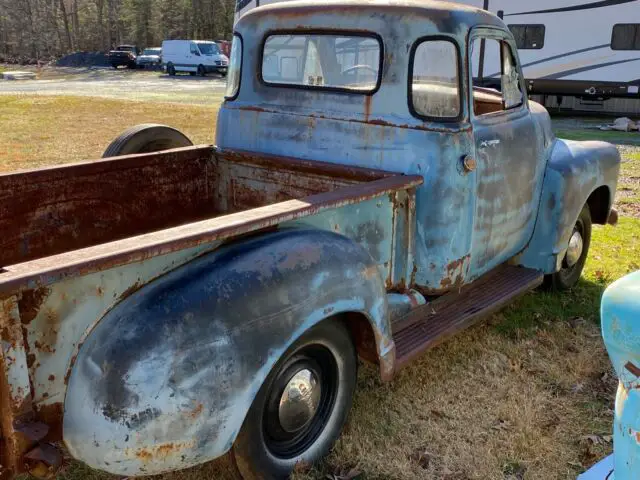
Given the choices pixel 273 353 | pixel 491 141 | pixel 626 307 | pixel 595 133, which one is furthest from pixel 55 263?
pixel 595 133

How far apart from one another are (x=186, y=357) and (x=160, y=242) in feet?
1.20

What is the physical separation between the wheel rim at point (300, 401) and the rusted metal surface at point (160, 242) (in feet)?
1.89

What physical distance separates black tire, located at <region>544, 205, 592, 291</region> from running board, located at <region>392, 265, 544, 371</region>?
0.51 m

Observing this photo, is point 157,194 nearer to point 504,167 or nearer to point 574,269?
point 504,167

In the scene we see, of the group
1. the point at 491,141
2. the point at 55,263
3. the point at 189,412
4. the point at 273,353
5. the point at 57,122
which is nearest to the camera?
the point at 55,263

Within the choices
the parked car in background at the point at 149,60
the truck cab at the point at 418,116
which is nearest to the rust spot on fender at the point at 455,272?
the truck cab at the point at 418,116

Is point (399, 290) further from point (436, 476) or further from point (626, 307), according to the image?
point (626, 307)

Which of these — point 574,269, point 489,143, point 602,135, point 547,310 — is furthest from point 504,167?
point 602,135

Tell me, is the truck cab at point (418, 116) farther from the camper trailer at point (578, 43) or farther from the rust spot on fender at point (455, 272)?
the camper trailer at point (578, 43)

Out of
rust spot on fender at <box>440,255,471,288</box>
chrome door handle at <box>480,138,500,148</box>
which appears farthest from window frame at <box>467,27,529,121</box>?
rust spot on fender at <box>440,255,471,288</box>

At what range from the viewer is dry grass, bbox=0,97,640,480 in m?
2.92

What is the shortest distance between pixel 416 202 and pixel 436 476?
1306mm

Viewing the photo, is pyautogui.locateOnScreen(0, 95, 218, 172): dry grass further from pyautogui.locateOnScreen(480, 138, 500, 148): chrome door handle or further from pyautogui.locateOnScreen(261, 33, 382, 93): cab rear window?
pyautogui.locateOnScreen(480, 138, 500, 148): chrome door handle

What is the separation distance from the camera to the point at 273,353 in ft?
7.39
